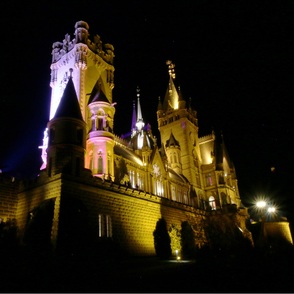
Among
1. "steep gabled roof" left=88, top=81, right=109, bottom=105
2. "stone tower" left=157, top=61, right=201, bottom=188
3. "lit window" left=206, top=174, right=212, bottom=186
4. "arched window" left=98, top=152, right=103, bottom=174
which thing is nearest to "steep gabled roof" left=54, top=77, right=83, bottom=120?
"arched window" left=98, top=152, right=103, bottom=174

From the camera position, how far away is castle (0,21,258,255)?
77.0ft

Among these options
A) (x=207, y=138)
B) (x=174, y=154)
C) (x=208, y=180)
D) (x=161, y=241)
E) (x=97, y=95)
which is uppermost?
(x=207, y=138)

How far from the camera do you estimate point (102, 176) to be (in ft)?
107

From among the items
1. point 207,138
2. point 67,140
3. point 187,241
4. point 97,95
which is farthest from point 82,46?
point 207,138

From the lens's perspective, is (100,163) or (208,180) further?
(208,180)

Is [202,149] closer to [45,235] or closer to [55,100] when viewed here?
[55,100]

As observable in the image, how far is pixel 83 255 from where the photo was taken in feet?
68.3

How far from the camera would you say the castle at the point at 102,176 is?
924 inches

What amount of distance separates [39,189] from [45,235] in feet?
16.5

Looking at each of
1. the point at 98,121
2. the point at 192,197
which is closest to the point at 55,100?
the point at 98,121

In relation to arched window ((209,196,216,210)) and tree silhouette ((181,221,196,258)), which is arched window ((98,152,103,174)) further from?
arched window ((209,196,216,210))

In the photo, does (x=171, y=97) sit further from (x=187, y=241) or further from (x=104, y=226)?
(x=104, y=226)

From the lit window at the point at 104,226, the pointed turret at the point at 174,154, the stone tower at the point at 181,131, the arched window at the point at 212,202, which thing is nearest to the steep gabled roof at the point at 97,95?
the lit window at the point at 104,226

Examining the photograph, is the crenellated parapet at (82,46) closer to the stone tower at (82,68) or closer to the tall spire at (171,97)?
the stone tower at (82,68)
